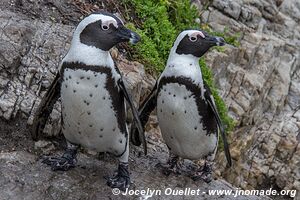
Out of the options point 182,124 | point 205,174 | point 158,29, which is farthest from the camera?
point 158,29

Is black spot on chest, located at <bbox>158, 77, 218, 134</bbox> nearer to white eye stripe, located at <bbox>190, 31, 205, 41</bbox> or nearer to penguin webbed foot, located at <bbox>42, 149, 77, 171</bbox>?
white eye stripe, located at <bbox>190, 31, 205, 41</bbox>

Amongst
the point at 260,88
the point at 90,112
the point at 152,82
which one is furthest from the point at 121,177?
the point at 260,88

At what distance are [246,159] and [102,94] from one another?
4.17 metres

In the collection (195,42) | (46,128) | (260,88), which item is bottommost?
(260,88)

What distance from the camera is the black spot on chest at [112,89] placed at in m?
3.91

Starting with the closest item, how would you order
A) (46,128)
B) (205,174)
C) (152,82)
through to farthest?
(46,128) → (205,174) → (152,82)

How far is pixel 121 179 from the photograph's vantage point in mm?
4281

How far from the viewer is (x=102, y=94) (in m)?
4.00

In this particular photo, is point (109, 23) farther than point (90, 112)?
No

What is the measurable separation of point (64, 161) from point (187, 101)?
1045 millimetres

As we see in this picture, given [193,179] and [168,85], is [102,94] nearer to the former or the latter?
[168,85]

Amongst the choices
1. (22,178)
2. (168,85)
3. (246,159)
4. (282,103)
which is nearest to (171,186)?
(168,85)

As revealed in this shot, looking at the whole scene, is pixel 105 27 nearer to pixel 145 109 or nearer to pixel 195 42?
pixel 195 42

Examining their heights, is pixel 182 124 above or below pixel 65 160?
above
